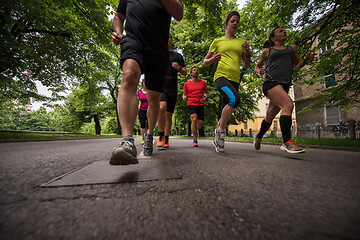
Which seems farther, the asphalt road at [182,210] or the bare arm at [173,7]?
the bare arm at [173,7]

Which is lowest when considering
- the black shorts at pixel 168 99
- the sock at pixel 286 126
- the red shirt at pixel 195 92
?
the sock at pixel 286 126

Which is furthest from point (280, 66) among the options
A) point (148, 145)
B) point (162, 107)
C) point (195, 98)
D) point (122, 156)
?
point (122, 156)

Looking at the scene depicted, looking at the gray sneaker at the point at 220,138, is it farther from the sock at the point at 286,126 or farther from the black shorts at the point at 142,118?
the black shorts at the point at 142,118

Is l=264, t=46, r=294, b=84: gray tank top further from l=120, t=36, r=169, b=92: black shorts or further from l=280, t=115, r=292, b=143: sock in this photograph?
l=120, t=36, r=169, b=92: black shorts

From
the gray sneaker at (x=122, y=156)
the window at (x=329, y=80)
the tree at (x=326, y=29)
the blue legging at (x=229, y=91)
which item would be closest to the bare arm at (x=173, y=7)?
the blue legging at (x=229, y=91)

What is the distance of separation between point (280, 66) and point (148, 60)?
243 centimetres

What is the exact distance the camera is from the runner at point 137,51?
5.49ft

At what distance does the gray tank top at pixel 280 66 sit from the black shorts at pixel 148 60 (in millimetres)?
2060

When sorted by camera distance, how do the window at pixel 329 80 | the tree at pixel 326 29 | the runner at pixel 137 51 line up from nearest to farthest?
the runner at pixel 137 51, the tree at pixel 326 29, the window at pixel 329 80

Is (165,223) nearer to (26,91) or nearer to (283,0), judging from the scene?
(283,0)

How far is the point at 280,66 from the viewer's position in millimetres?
3088

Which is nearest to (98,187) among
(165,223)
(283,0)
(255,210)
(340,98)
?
(165,223)

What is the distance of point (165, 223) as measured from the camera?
62 centimetres

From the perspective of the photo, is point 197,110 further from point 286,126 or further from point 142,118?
point 286,126
